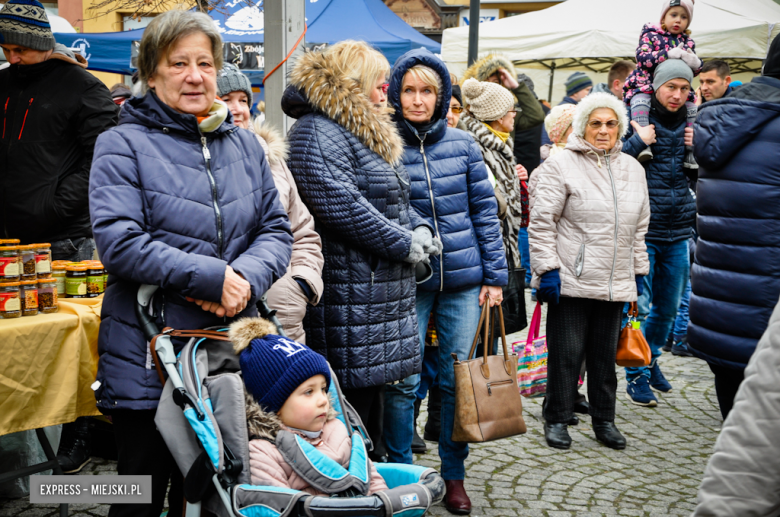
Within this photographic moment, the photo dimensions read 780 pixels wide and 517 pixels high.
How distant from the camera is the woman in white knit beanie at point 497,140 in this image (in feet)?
17.5

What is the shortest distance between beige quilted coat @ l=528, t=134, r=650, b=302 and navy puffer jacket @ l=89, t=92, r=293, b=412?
257 centimetres

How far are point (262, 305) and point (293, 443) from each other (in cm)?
57

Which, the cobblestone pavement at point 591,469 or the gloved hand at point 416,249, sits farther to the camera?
the cobblestone pavement at point 591,469

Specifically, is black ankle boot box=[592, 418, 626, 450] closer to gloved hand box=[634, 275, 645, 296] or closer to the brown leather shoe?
gloved hand box=[634, 275, 645, 296]

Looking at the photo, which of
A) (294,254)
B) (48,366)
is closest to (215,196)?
(294,254)

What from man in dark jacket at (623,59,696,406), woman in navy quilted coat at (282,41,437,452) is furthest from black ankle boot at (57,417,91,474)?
man in dark jacket at (623,59,696,406)

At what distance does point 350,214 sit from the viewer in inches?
135

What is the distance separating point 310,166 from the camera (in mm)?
3461

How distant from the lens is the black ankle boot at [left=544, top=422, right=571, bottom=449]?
4.96m

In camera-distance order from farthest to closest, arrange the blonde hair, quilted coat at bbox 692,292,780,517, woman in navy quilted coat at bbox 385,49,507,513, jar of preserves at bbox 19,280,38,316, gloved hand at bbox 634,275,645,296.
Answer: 1. gloved hand at bbox 634,275,645,296
2. woman in navy quilted coat at bbox 385,49,507,513
3. the blonde hair
4. jar of preserves at bbox 19,280,38,316
5. quilted coat at bbox 692,292,780,517

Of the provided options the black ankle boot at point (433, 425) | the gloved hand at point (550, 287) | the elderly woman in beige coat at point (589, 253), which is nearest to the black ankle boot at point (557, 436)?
the elderly woman in beige coat at point (589, 253)

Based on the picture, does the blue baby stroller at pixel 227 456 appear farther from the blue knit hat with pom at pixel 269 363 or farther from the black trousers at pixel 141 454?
the black trousers at pixel 141 454

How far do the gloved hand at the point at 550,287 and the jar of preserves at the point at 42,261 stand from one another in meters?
2.86

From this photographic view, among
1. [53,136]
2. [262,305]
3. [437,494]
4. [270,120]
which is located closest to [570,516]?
[437,494]
